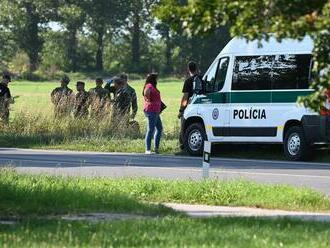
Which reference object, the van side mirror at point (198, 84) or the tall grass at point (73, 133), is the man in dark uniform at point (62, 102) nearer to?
the tall grass at point (73, 133)

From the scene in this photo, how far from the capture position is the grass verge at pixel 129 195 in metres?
11.2

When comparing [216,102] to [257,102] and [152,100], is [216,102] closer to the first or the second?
[257,102]

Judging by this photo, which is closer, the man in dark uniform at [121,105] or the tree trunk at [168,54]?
the man in dark uniform at [121,105]

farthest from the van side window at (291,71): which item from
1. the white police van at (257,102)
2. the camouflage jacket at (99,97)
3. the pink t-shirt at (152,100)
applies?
the camouflage jacket at (99,97)

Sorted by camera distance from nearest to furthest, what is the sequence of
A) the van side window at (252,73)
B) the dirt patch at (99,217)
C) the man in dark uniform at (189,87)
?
the dirt patch at (99,217), the van side window at (252,73), the man in dark uniform at (189,87)

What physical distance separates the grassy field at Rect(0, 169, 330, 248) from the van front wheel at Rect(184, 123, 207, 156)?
7369 mm

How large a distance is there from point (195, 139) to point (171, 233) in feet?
40.3

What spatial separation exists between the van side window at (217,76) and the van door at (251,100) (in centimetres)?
32

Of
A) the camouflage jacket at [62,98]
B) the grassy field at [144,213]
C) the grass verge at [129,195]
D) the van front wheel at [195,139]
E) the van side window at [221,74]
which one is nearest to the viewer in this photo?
the grassy field at [144,213]

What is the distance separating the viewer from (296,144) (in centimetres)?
1930

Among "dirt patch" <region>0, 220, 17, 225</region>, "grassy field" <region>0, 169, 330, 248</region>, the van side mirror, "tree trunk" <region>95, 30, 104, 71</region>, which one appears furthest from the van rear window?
"tree trunk" <region>95, 30, 104, 71</region>

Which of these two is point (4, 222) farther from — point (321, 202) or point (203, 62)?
point (203, 62)

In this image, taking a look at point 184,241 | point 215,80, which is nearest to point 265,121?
point 215,80

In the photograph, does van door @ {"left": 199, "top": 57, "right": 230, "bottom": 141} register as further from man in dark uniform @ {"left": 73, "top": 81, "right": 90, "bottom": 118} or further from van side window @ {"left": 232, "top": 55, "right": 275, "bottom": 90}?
man in dark uniform @ {"left": 73, "top": 81, "right": 90, "bottom": 118}
